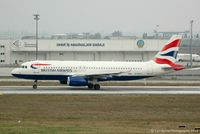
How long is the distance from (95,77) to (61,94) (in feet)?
30.6

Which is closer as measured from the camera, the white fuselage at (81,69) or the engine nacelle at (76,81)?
the engine nacelle at (76,81)

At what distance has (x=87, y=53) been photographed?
11125cm

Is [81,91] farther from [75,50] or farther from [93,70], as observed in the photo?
[75,50]

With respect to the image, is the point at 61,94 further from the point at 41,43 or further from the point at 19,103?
the point at 41,43

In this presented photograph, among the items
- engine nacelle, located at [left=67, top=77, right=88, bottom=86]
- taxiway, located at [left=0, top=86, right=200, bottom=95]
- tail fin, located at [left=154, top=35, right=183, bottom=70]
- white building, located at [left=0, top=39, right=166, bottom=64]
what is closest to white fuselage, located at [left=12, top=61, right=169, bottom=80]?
tail fin, located at [left=154, top=35, right=183, bottom=70]

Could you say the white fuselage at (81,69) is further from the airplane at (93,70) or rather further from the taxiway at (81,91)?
the taxiway at (81,91)

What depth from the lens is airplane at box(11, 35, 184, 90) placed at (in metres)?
56.5

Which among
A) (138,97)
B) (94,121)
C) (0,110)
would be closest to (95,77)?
(138,97)

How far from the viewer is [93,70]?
2288 inches

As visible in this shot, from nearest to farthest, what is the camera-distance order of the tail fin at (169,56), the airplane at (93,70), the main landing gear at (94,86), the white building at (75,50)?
1. the main landing gear at (94,86)
2. the airplane at (93,70)
3. the tail fin at (169,56)
4. the white building at (75,50)

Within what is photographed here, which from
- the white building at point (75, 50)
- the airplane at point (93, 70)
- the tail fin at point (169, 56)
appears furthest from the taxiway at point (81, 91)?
the white building at point (75, 50)

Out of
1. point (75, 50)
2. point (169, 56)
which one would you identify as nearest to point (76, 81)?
point (169, 56)

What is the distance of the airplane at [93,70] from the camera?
56.5m

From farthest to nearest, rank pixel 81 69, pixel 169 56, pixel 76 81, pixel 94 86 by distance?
pixel 169 56
pixel 81 69
pixel 94 86
pixel 76 81
